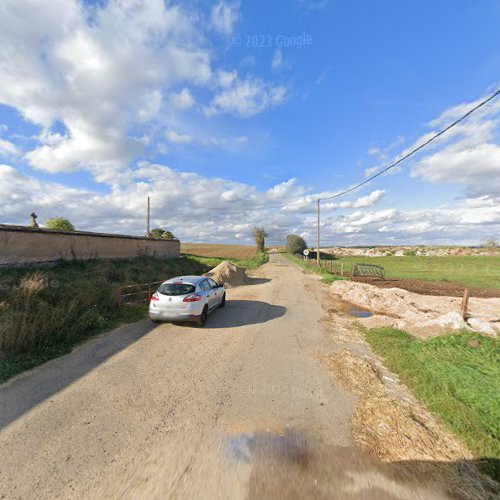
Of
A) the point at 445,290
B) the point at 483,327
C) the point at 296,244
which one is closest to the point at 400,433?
the point at 483,327

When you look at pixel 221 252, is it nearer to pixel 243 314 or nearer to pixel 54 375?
pixel 243 314

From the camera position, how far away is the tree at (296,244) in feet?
276

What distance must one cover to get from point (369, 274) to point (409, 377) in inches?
946

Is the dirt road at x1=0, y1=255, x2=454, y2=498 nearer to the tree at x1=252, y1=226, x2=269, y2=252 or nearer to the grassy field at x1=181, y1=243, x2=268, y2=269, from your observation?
the grassy field at x1=181, y1=243, x2=268, y2=269

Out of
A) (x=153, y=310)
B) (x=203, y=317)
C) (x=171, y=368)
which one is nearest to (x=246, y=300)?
(x=203, y=317)

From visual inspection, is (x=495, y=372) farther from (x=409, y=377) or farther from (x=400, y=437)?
(x=400, y=437)

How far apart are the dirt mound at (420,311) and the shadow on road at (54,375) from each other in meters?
8.21

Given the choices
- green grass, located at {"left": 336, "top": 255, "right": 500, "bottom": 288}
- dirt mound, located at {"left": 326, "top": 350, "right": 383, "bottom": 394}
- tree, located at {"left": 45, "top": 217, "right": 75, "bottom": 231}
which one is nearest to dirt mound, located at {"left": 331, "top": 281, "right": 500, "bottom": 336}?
dirt mound, located at {"left": 326, "top": 350, "right": 383, "bottom": 394}

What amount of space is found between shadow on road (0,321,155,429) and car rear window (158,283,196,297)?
1.53 m

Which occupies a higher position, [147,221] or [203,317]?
[147,221]

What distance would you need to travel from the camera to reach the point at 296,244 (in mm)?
84375

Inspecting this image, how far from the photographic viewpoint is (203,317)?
8594 millimetres

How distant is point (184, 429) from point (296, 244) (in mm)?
82495

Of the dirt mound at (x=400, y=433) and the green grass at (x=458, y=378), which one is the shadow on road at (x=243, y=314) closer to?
the green grass at (x=458, y=378)
